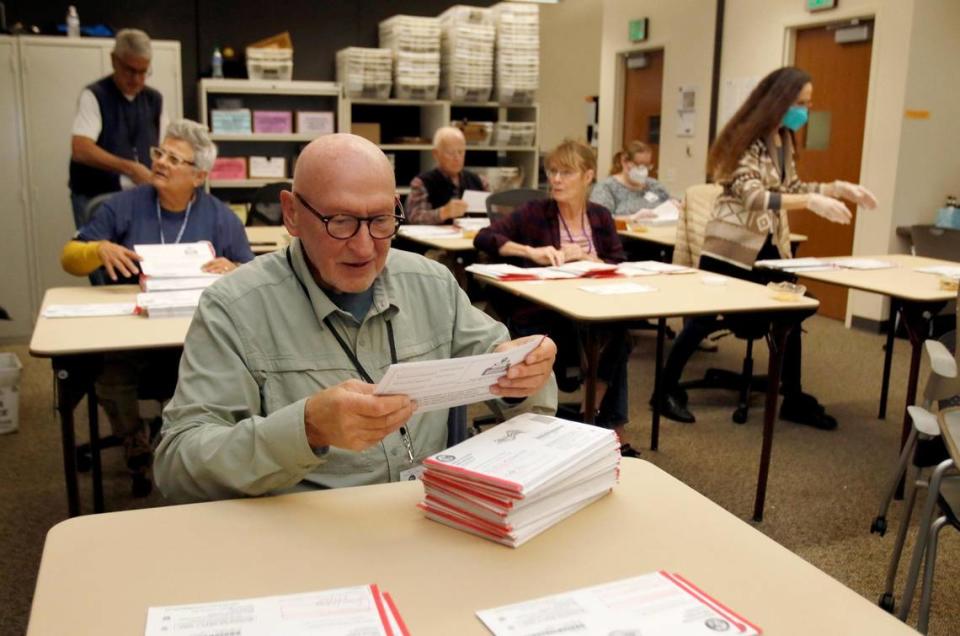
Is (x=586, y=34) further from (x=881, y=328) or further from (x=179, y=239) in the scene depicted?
(x=179, y=239)

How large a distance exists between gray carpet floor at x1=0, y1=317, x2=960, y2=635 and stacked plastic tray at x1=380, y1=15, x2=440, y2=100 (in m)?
3.04

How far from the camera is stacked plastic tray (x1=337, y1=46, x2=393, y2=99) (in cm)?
652

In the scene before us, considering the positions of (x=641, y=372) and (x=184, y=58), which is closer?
(x=641, y=372)

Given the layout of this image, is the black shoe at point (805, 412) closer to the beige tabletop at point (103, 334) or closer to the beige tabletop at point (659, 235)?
the beige tabletop at point (659, 235)

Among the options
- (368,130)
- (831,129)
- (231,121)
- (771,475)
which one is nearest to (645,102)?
(831,129)

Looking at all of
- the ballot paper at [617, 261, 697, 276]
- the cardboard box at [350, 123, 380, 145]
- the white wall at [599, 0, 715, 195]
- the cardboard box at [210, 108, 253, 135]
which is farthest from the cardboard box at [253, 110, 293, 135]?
the ballot paper at [617, 261, 697, 276]

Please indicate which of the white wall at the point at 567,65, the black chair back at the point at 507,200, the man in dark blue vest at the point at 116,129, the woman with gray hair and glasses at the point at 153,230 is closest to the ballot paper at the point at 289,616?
the woman with gray hair and glasses at the point at 153,230

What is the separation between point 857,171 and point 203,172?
488 centimetres

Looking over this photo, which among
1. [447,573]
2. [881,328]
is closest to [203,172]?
[447,573]

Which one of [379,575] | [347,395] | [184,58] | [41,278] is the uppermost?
[184,58]

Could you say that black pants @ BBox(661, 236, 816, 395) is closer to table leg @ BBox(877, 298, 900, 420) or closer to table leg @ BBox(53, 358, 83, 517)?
table leg @ BBox(877, 298, 900, 420)

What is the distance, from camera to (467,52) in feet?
21.7

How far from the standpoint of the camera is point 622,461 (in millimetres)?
1502

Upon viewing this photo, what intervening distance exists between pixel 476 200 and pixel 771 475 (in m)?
2.69
